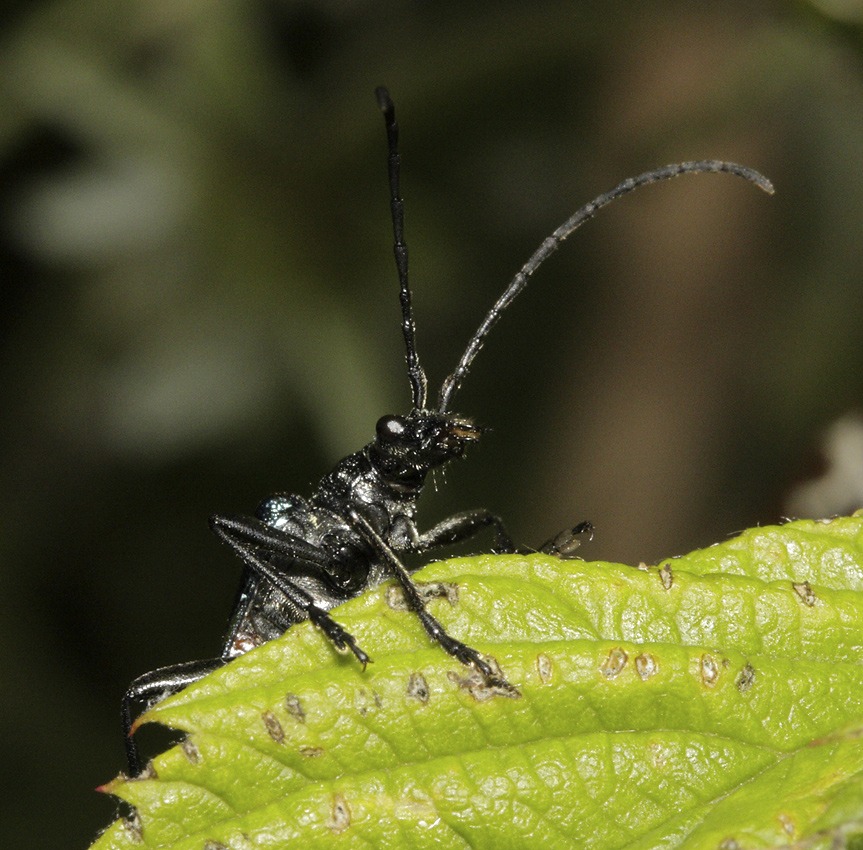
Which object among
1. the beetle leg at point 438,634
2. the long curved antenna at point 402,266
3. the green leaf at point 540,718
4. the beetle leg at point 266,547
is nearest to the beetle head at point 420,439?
the long curved antenna at point 402,266

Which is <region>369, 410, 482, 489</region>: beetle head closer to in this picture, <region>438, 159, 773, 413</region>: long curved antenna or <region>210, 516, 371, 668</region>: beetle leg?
<region>438, 159, 773, 413</region>: long curved antenna

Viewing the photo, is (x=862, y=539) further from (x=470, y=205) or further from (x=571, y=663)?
(x=470, y=205)

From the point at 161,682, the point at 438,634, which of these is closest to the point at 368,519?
the point at 161,682

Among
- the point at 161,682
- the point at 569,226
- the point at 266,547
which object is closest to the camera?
the point at 161,682

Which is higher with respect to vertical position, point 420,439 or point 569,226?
point 569,226

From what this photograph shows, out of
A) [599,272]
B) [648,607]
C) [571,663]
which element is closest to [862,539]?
[648,607]

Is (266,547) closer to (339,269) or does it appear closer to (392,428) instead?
(392,428)
